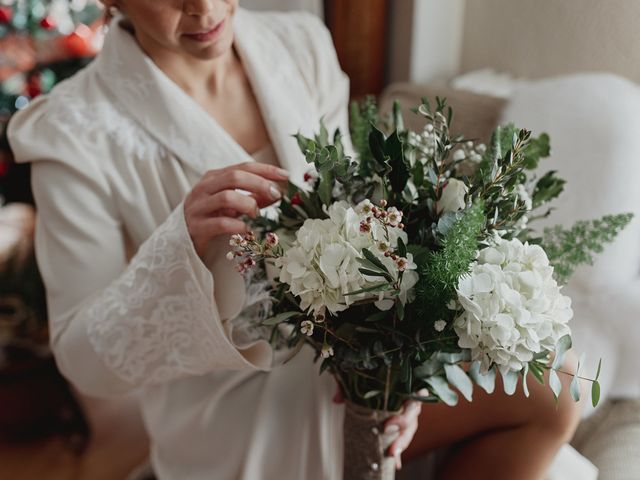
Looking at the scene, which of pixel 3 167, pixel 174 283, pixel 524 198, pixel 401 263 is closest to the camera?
pixel 401 263

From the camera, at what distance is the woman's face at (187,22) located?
2.89 feet

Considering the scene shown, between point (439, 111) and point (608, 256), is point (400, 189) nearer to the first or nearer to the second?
point (439, 111)

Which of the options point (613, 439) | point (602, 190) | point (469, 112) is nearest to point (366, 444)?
point (613, 439)

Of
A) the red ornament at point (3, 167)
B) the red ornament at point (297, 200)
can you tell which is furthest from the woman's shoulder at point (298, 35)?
the red ornament at point (3, 167)

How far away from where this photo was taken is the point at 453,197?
0.67 m

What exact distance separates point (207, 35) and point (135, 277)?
0.38 m

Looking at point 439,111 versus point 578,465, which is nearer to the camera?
point 439,111

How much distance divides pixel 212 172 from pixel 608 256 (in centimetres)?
74

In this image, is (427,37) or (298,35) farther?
(427,37)

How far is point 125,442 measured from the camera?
5.85 ft

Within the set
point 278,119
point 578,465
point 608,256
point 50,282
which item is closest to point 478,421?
point 578,465

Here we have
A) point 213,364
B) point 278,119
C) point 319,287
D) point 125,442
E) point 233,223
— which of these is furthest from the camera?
point 125,442

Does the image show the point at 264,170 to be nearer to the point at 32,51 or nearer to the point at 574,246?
the point at 574,246

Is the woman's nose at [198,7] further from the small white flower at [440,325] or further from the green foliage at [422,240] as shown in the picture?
the small white flower at [440,325]
